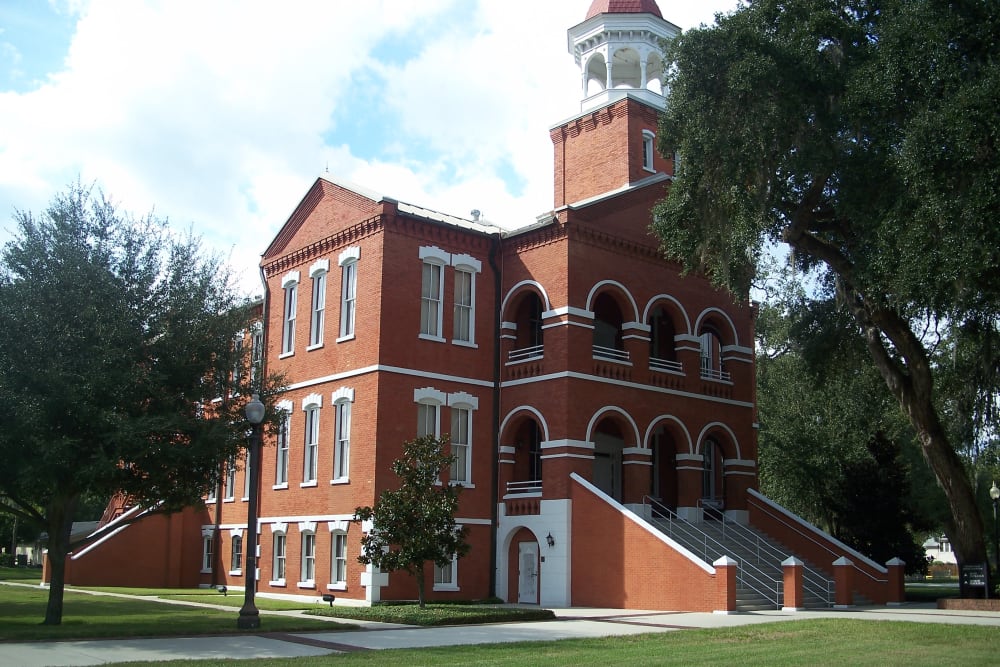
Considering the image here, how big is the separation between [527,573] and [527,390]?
17.5ft

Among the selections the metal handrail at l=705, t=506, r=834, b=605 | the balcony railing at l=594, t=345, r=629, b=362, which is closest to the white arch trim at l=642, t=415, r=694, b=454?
the balcony railing at l=594, t=345, r=629, b=362

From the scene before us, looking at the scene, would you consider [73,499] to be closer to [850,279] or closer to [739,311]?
[850,279]

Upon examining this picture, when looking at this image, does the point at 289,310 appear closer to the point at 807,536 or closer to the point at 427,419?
the point at 427,419

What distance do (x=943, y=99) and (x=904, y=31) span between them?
1.79 m

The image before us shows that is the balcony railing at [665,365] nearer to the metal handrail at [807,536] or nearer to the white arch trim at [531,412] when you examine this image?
the white arch trim at [531,412]

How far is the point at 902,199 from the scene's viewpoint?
2080cm

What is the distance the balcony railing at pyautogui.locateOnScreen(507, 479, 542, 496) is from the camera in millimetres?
29005

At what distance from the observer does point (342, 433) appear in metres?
29.3

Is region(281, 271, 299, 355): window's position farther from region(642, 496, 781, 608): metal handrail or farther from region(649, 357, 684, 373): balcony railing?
region(642, 496, 781, 608): metal handrail

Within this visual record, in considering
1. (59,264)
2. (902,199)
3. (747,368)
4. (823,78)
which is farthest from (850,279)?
(59,264)

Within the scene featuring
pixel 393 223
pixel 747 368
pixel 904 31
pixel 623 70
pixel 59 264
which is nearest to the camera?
pixel 59 264

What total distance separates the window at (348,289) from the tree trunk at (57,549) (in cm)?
1080

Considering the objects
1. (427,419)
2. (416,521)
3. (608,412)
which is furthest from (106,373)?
(608,412)

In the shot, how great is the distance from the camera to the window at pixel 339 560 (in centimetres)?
2828
